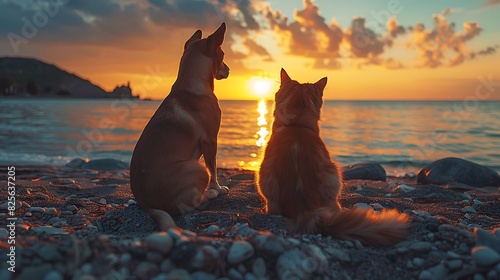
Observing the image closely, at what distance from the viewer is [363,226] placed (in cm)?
340

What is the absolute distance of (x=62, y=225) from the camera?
4363mm

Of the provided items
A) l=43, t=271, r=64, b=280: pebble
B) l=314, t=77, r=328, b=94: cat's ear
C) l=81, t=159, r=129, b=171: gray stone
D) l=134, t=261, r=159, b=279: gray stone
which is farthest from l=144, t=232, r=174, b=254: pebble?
l=81, t=159, r=129, b=171: gray stone

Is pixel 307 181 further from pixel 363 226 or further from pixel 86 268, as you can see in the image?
pixel 86 268

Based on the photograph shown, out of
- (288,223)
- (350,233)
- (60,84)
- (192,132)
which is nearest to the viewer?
(350,233)

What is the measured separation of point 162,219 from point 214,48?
269 cm

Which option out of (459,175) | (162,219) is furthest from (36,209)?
(459,175)

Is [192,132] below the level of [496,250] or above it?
above

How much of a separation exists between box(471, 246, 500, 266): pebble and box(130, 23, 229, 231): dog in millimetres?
2762

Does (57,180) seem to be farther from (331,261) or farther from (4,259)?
(331,261)

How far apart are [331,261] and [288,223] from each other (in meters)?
0.97

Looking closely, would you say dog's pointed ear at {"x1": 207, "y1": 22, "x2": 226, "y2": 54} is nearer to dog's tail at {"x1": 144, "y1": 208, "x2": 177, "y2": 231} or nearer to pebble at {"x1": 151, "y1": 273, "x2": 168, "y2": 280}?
dog's tail at {"x1": 144, "y1": 208, "x2": 177, "y2": 231}

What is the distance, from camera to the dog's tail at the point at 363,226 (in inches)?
132

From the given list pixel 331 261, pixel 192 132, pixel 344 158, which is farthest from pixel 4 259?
pixel 344 158

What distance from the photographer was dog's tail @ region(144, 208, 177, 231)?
13.2 feet
